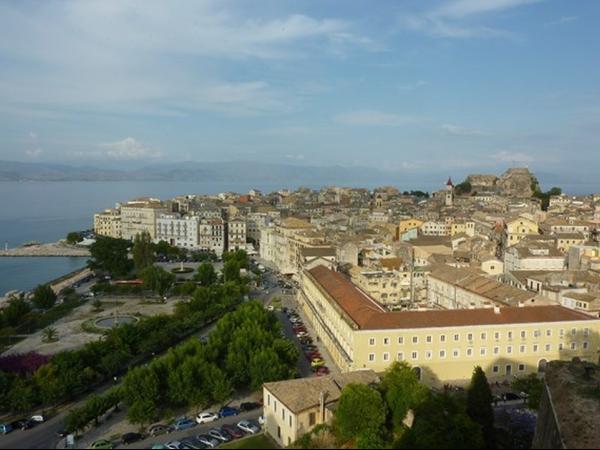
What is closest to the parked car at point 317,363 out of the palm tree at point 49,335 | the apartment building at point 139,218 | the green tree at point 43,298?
the palm tree at point 49,335

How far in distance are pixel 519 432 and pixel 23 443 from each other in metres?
16.7

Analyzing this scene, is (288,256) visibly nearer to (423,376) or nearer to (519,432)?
(423,376)

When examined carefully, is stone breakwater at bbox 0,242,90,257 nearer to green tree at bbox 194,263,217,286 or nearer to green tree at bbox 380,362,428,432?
green tree at bbox 194,263,217,286

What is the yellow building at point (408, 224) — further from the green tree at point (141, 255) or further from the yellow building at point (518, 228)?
the green tree at point (141, 255)

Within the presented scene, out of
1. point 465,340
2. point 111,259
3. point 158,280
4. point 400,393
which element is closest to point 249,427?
point 400,393

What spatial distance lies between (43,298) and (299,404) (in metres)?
26.2

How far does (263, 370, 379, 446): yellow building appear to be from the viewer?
60.0ft

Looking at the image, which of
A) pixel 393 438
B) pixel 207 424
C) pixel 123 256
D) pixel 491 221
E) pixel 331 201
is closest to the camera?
pixel 393 438

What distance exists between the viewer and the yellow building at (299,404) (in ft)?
60.0

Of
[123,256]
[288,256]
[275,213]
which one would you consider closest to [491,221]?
[288,256]

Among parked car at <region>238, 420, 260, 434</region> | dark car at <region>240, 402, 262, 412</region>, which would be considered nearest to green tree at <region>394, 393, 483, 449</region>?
parked car at <region>238, 420, 260, 434</region>

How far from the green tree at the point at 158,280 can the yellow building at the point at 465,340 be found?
20.6m

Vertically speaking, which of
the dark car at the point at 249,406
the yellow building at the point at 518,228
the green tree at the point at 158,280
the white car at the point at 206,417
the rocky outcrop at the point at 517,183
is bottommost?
the dark car at the point at 249,406

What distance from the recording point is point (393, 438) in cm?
1786
